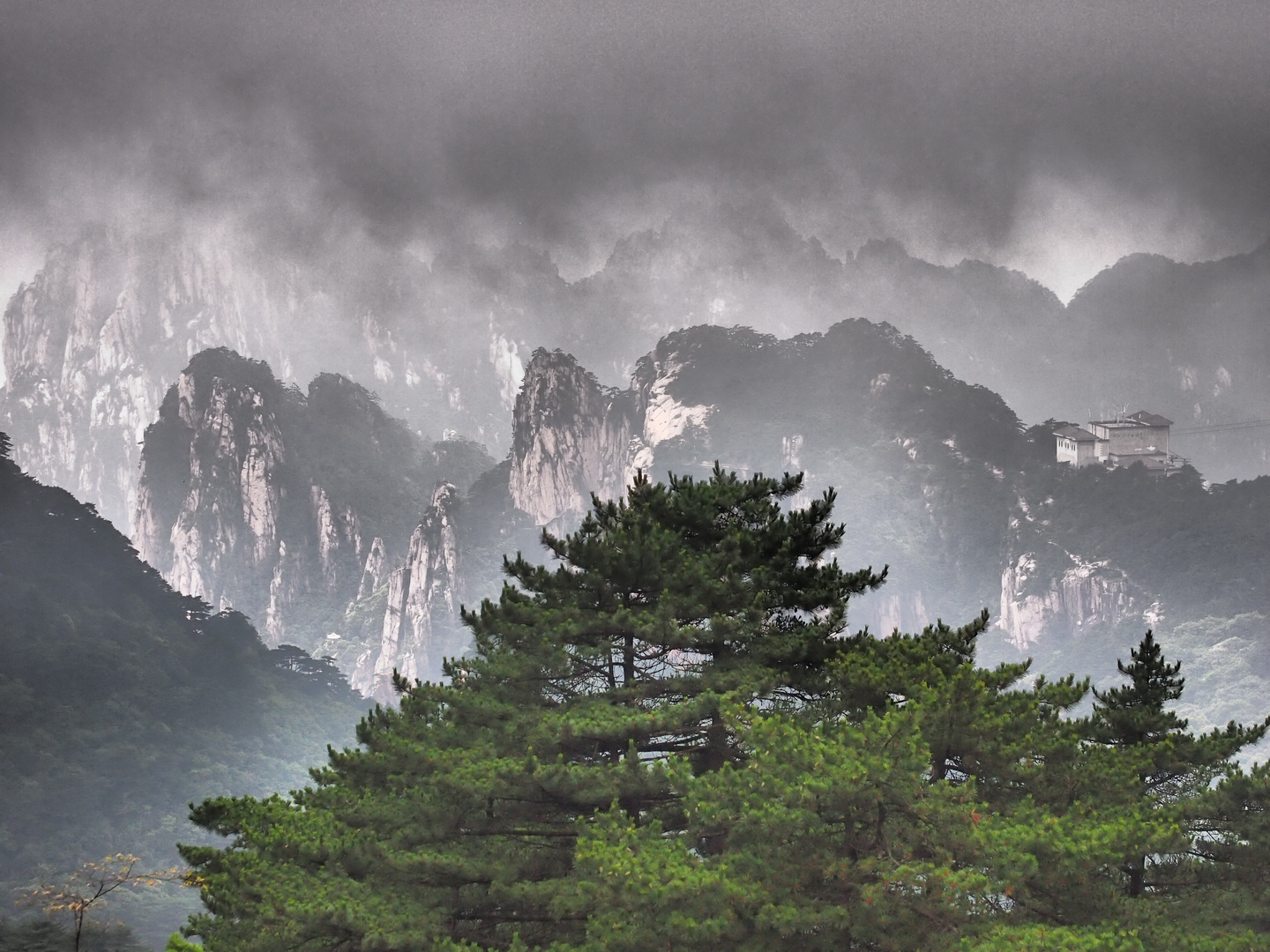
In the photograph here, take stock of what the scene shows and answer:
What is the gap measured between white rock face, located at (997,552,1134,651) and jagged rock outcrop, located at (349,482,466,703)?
147 ft

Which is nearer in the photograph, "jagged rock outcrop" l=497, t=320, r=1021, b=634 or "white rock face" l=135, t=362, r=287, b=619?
"jagged rock outcrop" l=497, t=320, r=1021, b=634

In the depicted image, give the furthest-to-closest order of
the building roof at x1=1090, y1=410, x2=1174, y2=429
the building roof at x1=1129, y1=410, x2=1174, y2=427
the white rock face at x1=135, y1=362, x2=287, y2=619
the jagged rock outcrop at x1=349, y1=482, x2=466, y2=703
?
the white rock face at x1=135, y1=362, x2=287, y2=619
the jagged rock outcrop at x1=349, y1=482, x2=466, y2=703
the building roof at x1=1129, y1=410, x2=1174, y2=427
the building roof at x1=1090, y1=410, x2=1174, y2=429

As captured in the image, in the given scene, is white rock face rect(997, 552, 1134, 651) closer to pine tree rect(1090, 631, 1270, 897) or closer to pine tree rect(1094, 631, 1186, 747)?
pine tree rect(1094, 631, 1186, 747)

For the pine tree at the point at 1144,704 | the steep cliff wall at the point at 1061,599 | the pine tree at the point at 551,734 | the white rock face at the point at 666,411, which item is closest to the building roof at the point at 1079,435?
the steep cliff wall at the point at 1061,599

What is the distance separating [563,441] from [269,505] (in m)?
33.7

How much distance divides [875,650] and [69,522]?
161 ft

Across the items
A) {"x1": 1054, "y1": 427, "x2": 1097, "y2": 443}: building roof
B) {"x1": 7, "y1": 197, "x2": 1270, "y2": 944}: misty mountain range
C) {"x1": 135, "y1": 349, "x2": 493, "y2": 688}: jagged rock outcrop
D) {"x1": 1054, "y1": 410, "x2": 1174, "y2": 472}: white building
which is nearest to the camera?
{"x1": 7, "y1": 197, "x2": 1270, "y2": 944}: misty mountain range

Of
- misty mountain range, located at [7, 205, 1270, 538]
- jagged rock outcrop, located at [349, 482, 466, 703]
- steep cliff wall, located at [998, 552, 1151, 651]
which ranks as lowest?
steep cliff wall, located at [998, 552, 1151, 651]

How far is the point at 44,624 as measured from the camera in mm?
45906

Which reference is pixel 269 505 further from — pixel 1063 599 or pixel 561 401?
pixel 1063 599

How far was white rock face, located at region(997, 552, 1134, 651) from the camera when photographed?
8812 centimetres

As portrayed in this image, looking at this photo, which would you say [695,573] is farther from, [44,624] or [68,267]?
[68,267]

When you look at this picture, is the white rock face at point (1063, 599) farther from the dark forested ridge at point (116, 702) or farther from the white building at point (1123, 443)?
the dark forested ridge at point (116, 702)

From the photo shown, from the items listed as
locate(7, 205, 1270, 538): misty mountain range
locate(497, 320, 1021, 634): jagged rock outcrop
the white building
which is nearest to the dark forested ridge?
locate(497, 320, 1021, 634): jagged rock outcrop
